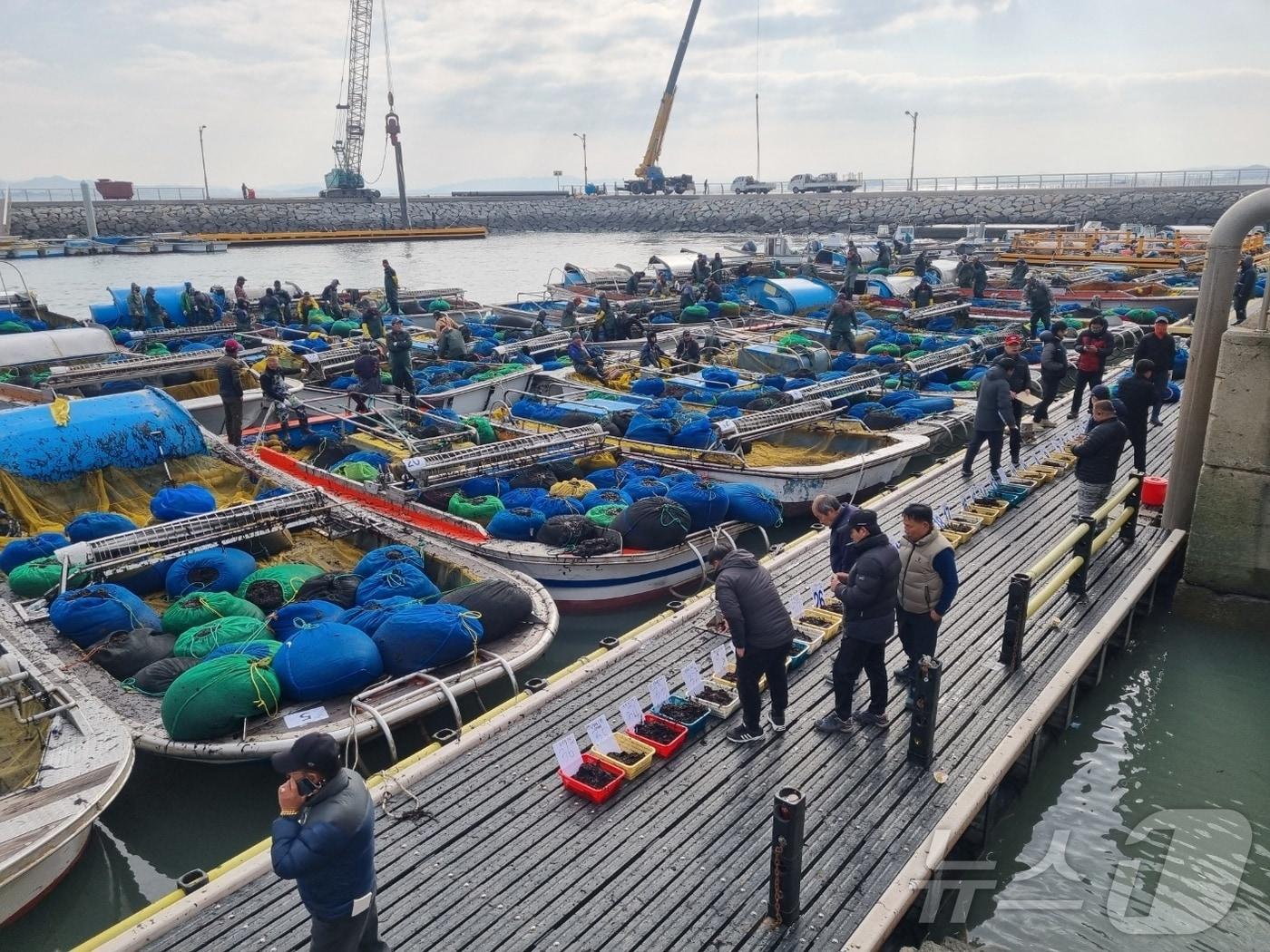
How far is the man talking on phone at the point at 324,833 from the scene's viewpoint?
377cm

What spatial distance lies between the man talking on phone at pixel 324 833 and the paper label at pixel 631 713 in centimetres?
260

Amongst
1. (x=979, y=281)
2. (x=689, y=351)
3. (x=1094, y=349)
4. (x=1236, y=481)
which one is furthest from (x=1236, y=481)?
(x=979, y=281)

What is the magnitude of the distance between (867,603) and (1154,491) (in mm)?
7032

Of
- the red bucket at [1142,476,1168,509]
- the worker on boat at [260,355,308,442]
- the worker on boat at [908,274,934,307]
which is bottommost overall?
the red bucket at [1142,476,1168,509]

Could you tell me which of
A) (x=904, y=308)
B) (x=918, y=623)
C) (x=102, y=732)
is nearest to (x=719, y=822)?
(x=918, y=623)

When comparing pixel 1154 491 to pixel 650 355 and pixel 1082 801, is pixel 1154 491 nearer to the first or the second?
pixel 1082 801

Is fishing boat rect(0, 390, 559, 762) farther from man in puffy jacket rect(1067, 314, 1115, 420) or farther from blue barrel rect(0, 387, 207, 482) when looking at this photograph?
man in puffy jacket rect(1067, 314, 1115, 420)

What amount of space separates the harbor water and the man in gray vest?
5.80 ft

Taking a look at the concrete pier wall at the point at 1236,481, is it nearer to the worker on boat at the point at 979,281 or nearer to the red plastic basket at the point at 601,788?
the red plastic basket at the point at 601,788

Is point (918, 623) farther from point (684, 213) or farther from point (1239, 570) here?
point (684, 213)

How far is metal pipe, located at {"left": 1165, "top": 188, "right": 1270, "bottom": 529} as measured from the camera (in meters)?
9.31

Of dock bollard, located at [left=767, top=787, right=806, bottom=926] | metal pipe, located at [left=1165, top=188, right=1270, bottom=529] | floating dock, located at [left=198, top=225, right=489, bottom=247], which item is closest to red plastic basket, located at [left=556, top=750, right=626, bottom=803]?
dock bollard, located at [left=767, top=787, right=806, bottom=926]

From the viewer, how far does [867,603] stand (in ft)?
19.3

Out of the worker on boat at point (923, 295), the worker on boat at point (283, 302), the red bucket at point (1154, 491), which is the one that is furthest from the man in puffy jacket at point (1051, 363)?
the worker on boat at point (283, 302)
